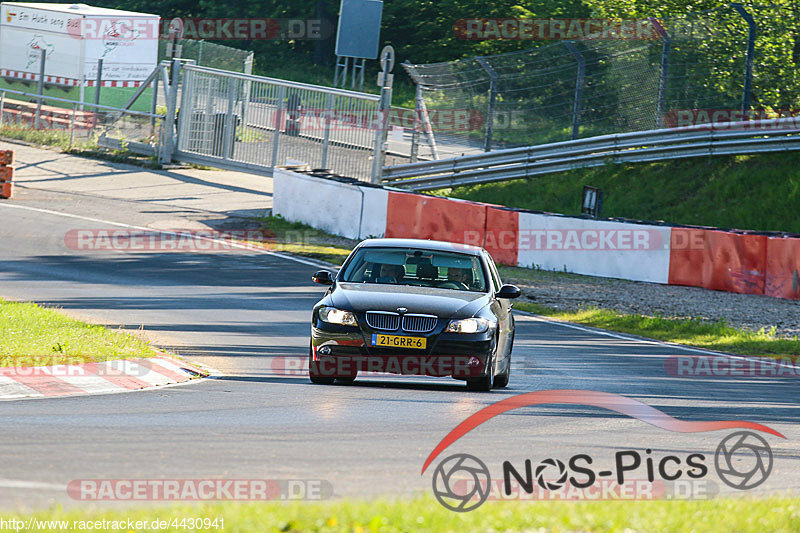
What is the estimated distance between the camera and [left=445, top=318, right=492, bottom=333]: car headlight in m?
10.8

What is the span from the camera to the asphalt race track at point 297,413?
727cm

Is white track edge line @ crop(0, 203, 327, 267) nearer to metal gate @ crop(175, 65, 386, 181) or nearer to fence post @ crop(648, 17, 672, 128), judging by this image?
metal gate @ crop(175, 65, 386, 181)

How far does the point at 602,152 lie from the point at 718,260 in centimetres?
838

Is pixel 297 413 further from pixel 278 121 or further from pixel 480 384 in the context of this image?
pixel 278 121

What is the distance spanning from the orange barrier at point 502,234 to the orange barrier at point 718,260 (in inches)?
135

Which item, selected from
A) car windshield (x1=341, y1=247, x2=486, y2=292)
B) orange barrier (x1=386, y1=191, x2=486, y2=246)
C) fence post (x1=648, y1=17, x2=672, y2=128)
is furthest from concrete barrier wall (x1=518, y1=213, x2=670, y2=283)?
car windshield (x1=341, y1=247, x2=486, y2=292)

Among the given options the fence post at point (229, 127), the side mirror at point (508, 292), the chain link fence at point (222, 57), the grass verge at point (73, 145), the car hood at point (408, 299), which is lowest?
the car hood at point (408, 299)

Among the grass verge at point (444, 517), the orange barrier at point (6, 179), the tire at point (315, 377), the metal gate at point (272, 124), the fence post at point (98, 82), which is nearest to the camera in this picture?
the grass verge at point (444, 517)

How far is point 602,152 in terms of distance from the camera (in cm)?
2859

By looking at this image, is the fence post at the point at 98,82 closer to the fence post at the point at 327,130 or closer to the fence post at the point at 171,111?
the fence post at the point at 171,111

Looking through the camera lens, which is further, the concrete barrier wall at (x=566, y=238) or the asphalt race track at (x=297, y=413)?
the concrete barrier wall at (x=566, y=238)

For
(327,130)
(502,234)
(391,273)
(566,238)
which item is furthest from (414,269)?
(327,130)

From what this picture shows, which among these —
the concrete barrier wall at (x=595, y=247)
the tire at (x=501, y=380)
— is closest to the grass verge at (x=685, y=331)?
the concrete barrier wall at (x=595, y=247)

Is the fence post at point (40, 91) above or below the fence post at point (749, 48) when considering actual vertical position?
below
